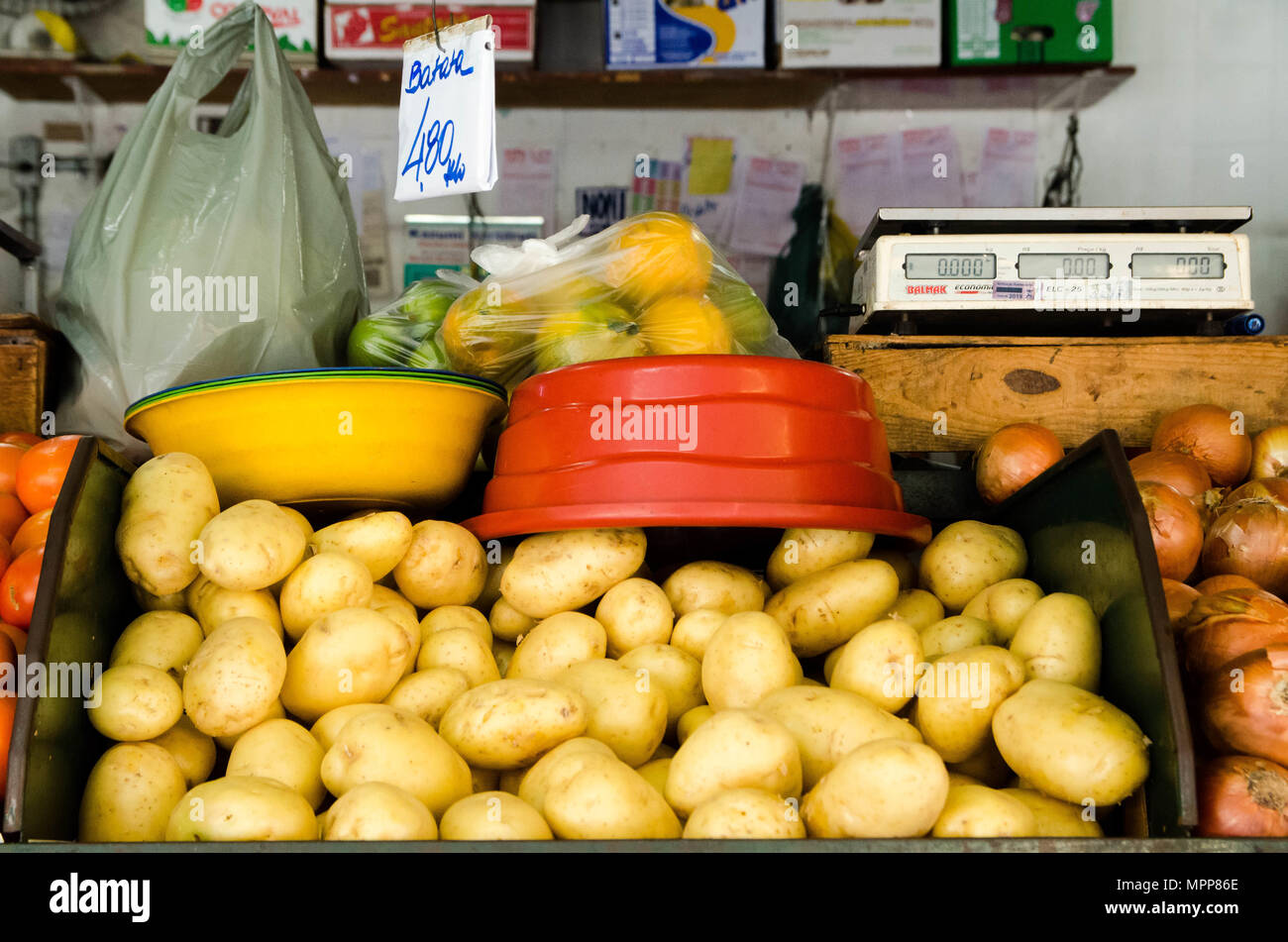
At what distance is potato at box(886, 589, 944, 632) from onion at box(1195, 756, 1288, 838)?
42cm

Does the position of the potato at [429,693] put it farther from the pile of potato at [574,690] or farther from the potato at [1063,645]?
the potato at [1063,645]

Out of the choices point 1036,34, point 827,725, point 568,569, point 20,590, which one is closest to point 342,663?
point 568,569

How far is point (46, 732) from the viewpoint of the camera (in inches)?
40.8

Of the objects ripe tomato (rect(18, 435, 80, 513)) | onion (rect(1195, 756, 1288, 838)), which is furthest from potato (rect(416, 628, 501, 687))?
onion (rect(1195, 756, 1288, 838))

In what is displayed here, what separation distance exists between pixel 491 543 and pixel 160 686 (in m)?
0.53

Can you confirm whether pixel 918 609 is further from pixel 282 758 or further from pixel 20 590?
pixel 20 590

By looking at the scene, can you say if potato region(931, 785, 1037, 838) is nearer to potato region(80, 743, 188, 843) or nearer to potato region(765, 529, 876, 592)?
potato region(765, 529, 876, 592)

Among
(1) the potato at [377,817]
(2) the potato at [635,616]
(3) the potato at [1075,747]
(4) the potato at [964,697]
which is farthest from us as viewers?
(2) the potato at [635,616]

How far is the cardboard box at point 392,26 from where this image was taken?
3838 mm

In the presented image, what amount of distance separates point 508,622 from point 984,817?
0.74m

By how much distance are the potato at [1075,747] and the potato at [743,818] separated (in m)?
0.27

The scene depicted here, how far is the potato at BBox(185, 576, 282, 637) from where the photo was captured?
4.21ft

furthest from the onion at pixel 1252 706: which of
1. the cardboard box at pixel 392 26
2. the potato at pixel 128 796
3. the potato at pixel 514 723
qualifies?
the cardboard box at pixel 392 26

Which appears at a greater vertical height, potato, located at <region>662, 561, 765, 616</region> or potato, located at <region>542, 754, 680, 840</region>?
potato, located at <region>662, 561, 765, 616</region>
